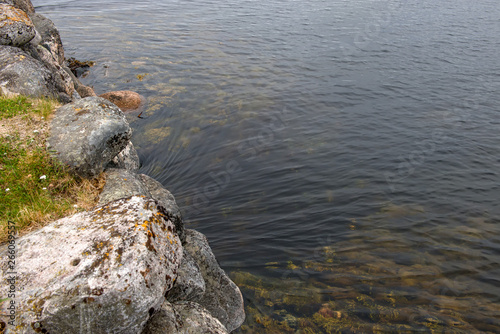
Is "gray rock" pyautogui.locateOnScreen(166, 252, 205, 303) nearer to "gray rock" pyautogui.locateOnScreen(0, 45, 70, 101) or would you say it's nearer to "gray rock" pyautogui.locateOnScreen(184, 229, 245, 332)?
"gray rock" pyautogui.locateOnScreen(184, 229, 245, 332)

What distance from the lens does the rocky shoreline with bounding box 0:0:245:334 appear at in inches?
191

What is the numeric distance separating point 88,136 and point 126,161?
3.53 meters

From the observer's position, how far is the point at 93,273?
502cm

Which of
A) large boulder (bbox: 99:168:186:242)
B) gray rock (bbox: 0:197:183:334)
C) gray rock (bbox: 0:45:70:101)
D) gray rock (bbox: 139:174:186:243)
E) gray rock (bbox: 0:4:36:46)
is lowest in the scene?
gray rock (bbox: 139:174:186:243)

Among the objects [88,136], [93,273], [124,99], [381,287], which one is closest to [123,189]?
[88,136]

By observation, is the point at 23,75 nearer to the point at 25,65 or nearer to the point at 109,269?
the point at 25,65

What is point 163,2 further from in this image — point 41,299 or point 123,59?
point 41,299

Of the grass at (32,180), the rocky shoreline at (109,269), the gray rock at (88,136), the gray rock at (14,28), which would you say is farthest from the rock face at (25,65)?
the rocky shoreline at (109,269)

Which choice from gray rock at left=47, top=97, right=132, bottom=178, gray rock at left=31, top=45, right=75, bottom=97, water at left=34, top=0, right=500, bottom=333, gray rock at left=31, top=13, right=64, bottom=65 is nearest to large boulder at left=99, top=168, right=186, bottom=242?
gray rock at left=47, top=97, right=132, bottom=178

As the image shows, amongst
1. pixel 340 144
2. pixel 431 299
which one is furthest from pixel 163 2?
pixel 431 299

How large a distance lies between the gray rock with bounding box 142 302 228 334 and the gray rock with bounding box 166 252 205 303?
0.22 m

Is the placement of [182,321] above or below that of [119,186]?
below

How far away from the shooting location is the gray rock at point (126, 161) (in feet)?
31.1

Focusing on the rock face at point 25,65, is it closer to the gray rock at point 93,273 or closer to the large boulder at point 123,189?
the large boulder at point 123,189
